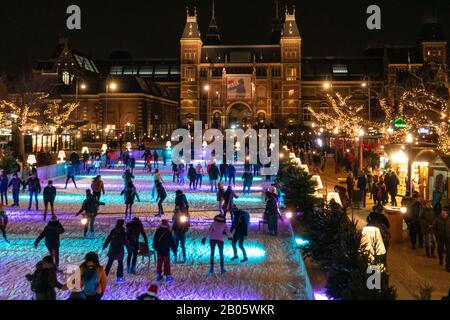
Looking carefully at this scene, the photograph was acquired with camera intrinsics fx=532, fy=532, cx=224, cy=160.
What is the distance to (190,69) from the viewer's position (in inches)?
3113

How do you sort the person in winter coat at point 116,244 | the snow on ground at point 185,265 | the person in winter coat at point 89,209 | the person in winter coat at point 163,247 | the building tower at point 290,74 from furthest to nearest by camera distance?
the building tower at point 290,74 < the person in winter coat at point 89,209 < the person in winter coat at point 163,247 < the person in winter coat at point 116,244 < the snow on ground at point 185,265

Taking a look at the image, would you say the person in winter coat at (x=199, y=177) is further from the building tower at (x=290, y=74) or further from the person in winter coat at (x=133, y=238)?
the building tower at (x=290, y=74)

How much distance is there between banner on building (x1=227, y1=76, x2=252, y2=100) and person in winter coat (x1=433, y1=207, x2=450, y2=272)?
6758 centimetres

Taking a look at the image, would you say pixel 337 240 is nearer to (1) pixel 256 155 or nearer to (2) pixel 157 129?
(1) pixel 256 155

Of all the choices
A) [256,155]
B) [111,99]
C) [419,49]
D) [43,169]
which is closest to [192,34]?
[111,99]

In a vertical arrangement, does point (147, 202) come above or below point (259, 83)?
below

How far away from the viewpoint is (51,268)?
5.96m

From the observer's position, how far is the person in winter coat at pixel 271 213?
38.2 feet

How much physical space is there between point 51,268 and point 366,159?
2393cm

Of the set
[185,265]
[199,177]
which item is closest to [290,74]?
[199,177]

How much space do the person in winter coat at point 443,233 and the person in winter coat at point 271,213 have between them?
3.45 meters

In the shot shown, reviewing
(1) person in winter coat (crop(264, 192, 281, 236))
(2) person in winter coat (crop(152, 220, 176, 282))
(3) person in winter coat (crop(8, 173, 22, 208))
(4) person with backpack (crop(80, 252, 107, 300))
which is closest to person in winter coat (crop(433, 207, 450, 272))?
(1) person in winter coat (crop(264, 192, 281, 236))

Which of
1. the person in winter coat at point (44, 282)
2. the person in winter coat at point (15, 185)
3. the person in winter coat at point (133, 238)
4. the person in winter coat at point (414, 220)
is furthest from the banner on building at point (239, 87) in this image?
the person in winter coat at point (44, 282)

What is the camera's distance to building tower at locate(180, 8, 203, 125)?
77.7 metres
